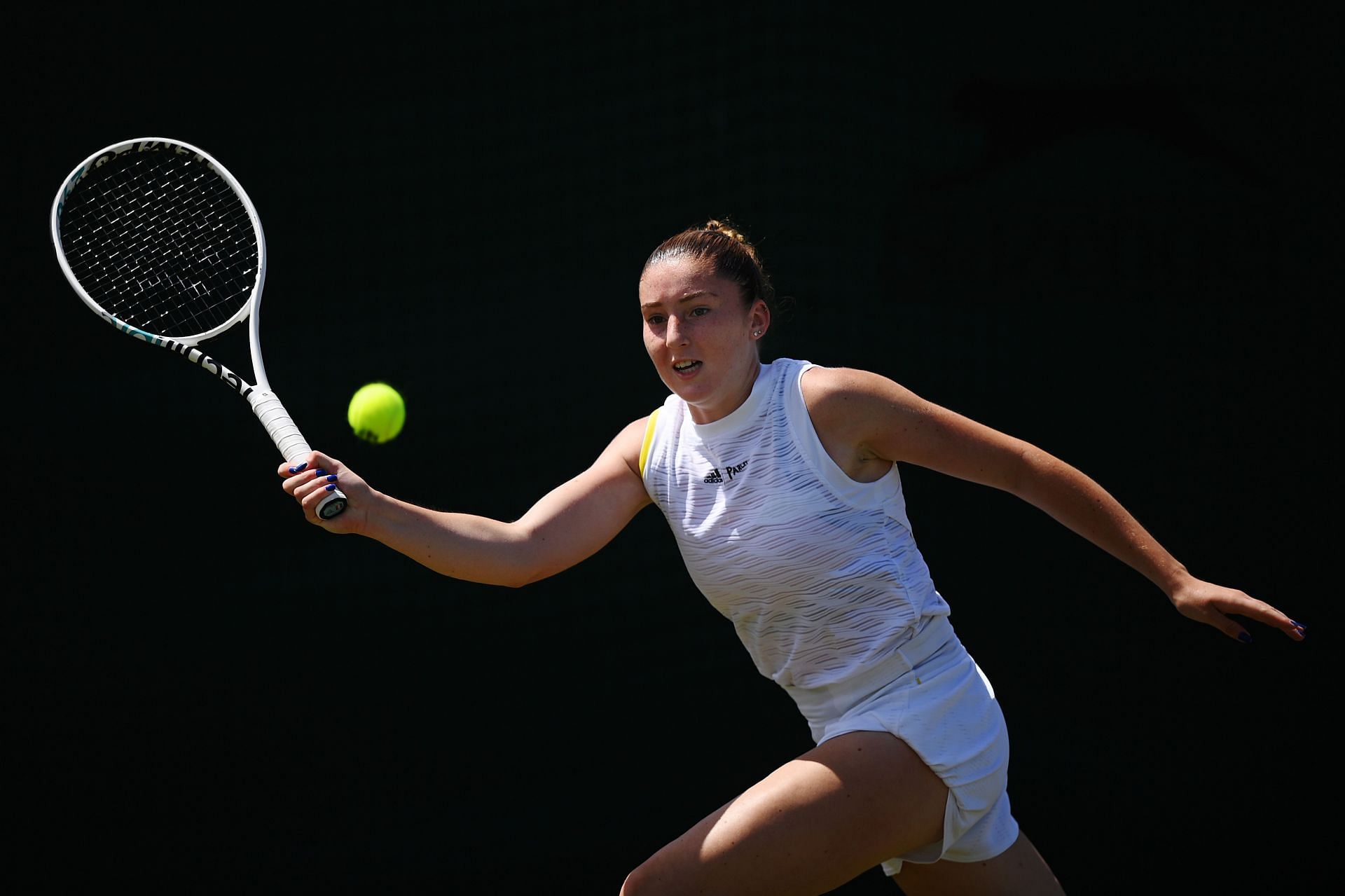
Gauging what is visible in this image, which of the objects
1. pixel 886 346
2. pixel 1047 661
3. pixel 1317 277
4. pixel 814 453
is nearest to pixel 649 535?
pixel 886 346

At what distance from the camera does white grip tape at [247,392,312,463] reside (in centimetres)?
199

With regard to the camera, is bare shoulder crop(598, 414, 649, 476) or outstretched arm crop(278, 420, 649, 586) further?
bare shoulder crop(598, 414, 649, 476)

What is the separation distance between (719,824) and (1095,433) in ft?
6.11

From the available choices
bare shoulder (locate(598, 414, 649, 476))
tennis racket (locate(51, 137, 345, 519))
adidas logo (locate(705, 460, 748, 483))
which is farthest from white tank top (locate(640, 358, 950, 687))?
tennis racket (locate(51, 137, 345, 519))

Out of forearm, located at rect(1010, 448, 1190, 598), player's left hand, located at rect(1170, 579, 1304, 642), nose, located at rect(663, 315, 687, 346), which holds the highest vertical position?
Result: nose, located at rect(663, 315, 687, 346)

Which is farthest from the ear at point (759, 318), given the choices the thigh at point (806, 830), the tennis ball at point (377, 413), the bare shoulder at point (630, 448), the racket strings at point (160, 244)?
the tennis ball at point (377, 413)

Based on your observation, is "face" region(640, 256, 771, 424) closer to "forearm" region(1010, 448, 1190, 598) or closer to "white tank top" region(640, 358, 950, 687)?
"white tank top" region(640, 358, 950, 687)

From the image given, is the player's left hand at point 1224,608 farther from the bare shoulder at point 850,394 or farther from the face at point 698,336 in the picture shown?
the face at point 698,336

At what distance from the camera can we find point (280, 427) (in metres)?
2.07

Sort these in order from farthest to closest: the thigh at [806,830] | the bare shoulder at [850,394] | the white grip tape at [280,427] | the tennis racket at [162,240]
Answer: the tennis racket at [162,240]
the bare shoulder at [850,394]
the white grip tape at [280,427]
the thigh at [806,830]

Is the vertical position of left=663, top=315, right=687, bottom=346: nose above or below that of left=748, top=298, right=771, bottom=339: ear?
above

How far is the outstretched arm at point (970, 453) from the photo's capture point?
2.07 m

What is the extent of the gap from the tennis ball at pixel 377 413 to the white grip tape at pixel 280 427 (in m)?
0.89

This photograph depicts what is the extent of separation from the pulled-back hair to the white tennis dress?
0.64 feet
